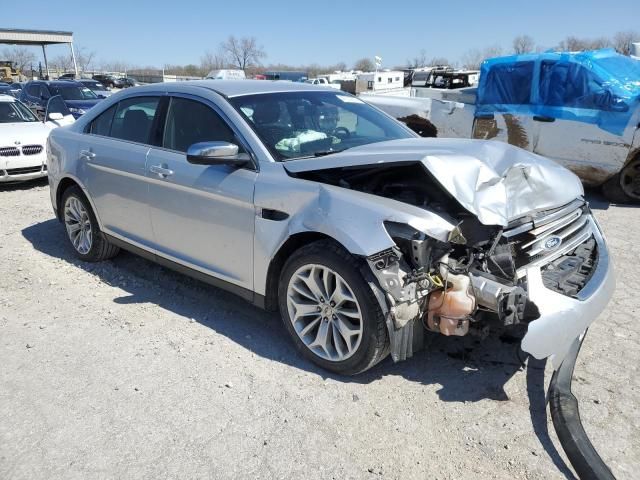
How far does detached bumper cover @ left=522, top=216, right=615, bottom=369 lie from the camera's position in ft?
8.30

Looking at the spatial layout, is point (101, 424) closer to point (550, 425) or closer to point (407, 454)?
point (407, 454)

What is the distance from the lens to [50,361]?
3352 mm

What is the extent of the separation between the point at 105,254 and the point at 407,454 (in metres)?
3.67

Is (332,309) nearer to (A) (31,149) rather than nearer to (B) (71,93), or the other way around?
(A) (31,149)

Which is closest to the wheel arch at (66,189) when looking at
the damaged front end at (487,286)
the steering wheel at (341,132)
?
the steering wheel at (341,132)

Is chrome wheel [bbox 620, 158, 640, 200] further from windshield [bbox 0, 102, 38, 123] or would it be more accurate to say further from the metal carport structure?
the metal carport structure

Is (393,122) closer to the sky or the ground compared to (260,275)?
closer to the sky

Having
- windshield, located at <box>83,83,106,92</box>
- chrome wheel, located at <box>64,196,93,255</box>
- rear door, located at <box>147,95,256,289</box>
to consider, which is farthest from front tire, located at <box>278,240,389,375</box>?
windshield, located at <box>83,83,106,92</box>

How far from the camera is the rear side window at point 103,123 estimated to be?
4605 mm

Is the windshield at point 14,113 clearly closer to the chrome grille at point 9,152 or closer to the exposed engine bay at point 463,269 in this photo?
the chrome grille at point 9,152

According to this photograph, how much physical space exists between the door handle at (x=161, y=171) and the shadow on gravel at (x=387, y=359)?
42.1 inches

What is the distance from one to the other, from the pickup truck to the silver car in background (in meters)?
3.76

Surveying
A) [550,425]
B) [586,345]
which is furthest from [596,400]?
[586,345]

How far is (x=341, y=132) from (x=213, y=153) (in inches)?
43.7
